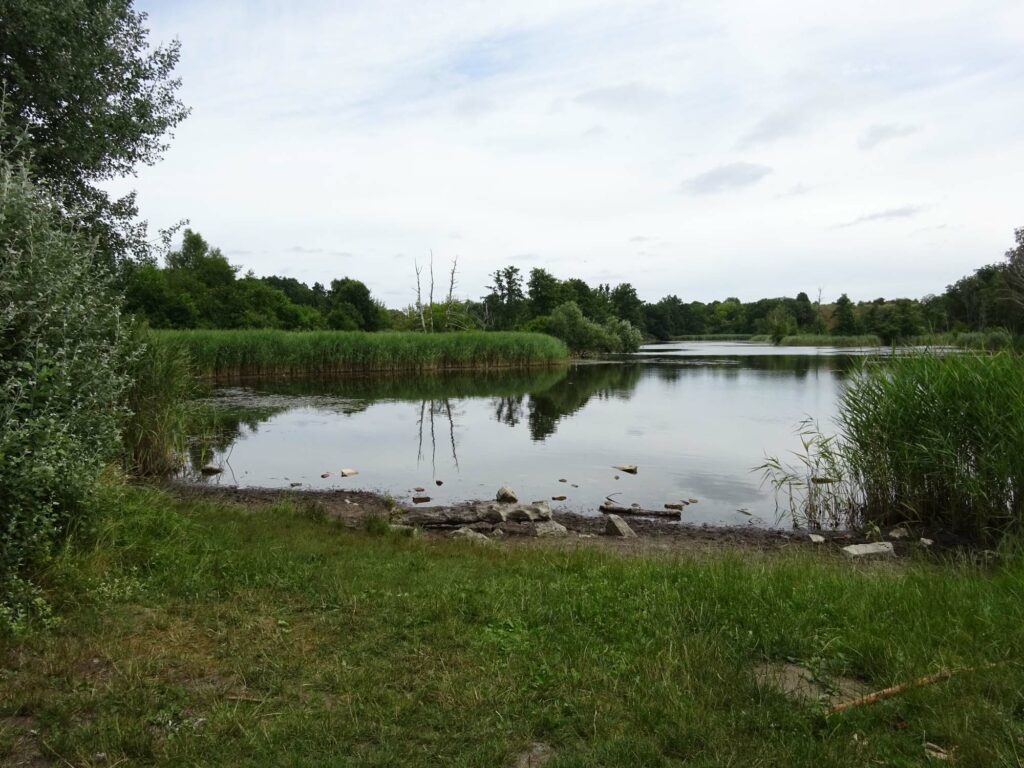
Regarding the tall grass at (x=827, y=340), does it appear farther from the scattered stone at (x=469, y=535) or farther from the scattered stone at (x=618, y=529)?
the scattered stone at (x=469, y=535)

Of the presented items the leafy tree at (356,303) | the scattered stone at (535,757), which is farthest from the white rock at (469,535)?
the leafy tree at (356,303)

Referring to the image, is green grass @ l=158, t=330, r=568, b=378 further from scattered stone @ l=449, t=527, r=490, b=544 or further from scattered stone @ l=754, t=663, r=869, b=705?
scattered stone @ l=754, t=663, r=869, b=705

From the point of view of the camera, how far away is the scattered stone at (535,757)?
9.75 ft

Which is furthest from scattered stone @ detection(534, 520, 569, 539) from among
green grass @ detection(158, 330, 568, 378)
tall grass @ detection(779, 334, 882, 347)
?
tall grass @ detection(779, 334, 882, 347)

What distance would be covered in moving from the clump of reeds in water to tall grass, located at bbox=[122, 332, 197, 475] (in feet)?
37.2

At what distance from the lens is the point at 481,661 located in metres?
3.92

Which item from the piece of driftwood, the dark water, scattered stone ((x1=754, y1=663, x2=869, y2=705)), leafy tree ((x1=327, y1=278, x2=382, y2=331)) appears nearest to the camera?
scattered stone ((x1=754, y1=663, x2=869, y2=705))

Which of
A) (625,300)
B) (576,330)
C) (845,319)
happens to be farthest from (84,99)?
(845,319)

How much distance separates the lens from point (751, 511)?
1145 cm

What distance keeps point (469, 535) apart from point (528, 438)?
9.66m

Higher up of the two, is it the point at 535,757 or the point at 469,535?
the point at 535,757

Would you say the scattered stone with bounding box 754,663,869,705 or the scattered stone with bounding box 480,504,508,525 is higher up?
the scattered stone with bounding box 754,663,869,705

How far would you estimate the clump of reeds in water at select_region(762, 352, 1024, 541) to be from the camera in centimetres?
847

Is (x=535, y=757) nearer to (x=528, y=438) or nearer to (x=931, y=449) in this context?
(x=931, y=449)
